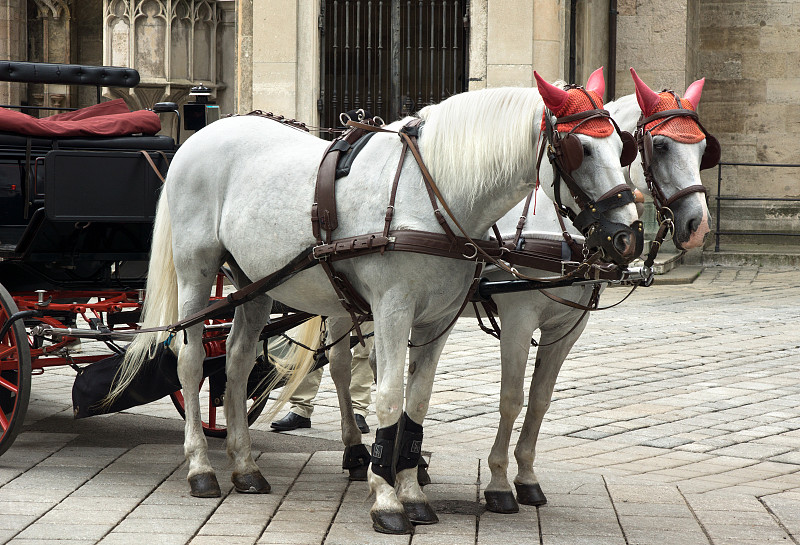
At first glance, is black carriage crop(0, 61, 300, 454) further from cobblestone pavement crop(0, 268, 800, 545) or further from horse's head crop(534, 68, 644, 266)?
horse's head crop(534, 68, 644, 266)

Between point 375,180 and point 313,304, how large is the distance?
67cm

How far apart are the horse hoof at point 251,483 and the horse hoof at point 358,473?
1.46 ft

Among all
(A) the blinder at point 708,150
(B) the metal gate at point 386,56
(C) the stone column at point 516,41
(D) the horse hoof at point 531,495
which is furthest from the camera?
(B) the metal gate at point 386,56

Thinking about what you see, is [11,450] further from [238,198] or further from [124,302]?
[238,198]

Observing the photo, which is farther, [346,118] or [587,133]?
[346,118]

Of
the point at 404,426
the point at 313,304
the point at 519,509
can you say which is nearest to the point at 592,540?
the point at 519,509

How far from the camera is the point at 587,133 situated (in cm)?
401

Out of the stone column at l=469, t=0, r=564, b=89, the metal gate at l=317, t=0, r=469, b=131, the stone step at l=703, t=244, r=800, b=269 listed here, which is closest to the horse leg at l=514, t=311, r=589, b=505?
the stone column at l=469, t=0, r=564, b=89

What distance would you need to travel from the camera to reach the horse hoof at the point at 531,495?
15.8ft

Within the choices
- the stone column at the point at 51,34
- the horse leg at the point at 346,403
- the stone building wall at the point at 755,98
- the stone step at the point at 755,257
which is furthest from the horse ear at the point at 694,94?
the stone column at the point at 51,34

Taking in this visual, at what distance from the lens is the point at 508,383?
15.6ft

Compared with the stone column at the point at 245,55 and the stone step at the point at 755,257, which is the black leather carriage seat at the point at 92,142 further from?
the stone step at the point at 755,257

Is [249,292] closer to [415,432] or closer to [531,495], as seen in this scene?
[415,432]

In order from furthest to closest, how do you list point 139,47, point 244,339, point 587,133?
point 139,47 < point 244,339 < point 587,133
